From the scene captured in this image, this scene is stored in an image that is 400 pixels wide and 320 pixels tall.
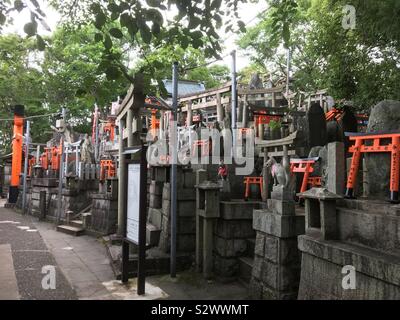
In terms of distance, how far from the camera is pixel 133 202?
6.75 meters

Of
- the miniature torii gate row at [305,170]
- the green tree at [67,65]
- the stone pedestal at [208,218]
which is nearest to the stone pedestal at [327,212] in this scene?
the miniature torii gate row at [305,170]

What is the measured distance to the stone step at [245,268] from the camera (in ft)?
23.7

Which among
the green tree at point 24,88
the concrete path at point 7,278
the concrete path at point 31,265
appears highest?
the green tree at point 24,88

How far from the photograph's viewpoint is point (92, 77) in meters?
4.43

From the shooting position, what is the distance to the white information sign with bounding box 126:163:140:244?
648 centimetres

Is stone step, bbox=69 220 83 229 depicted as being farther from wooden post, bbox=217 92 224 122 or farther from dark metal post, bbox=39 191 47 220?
wooden post, bbox=217 92 224 122

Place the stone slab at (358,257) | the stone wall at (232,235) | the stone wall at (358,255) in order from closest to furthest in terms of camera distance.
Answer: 1. the stone slab at (358,257)
2. the stone wall at (358,255)
3. the stone wall at (232,235)

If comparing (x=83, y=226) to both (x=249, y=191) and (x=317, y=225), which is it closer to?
(x=249, y=191)

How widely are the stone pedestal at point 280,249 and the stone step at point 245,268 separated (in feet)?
3.45

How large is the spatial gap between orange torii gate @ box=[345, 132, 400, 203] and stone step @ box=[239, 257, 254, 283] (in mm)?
2996

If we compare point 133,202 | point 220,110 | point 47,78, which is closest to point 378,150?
point 133,202

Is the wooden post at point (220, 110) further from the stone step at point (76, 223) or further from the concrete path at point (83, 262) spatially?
the stone step at point (76, 223)

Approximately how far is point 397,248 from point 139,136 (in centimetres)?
600

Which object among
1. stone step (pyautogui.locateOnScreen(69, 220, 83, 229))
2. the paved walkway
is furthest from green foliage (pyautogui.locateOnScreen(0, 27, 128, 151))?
the paved walkway
